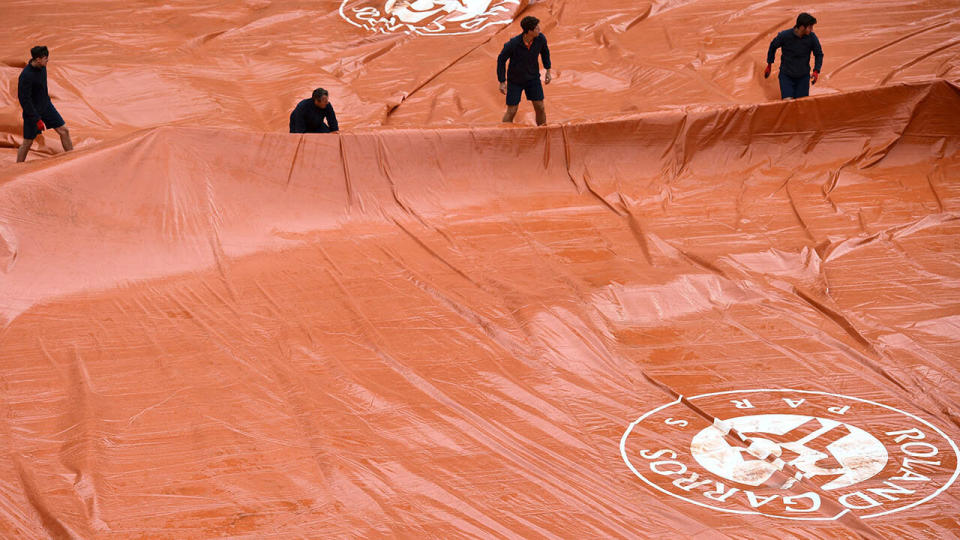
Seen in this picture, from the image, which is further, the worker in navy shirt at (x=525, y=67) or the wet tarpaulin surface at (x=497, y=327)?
the worker in navy shirt at (x=525, y=67)

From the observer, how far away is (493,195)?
20.6 feet

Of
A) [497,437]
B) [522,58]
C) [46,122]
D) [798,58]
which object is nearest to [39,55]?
[46,122]

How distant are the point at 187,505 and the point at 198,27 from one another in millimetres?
6421

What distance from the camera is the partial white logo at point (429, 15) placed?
8992 millimetres

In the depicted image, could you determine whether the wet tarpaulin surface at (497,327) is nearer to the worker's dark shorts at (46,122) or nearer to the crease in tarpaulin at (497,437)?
the crease in tarpaulin at (497,437)

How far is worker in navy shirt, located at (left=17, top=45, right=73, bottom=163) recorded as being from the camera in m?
6.46

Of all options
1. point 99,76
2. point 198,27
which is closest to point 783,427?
point 99,76

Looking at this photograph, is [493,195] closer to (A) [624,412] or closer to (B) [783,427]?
(A) [624,412]

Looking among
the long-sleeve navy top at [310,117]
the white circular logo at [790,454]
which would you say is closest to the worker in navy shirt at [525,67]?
the long-sleeve navy top at [310,117]

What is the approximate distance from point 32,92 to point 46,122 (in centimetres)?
25

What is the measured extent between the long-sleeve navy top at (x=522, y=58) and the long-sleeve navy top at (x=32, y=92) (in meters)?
3.22

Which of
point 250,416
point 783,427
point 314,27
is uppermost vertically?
point 314,27

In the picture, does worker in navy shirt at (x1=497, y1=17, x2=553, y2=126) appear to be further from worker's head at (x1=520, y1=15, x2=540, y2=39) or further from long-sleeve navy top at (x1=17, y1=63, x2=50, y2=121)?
long-sleeve navy top at (x1=17, y1=63, x2=50, y2=121)

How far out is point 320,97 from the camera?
247 inches
